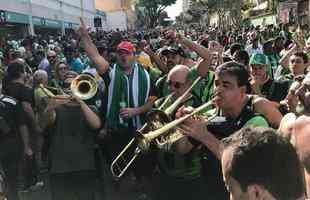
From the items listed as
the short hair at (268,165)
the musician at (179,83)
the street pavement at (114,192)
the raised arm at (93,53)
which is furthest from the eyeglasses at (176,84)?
the short hair at (268,165)

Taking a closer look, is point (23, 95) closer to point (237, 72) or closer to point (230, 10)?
point (237, 72)

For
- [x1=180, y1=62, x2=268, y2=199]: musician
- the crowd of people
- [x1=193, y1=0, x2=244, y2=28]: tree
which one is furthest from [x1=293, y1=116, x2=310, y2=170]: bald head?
[x1=193, y1=0, x2=244, y2=28]: tree

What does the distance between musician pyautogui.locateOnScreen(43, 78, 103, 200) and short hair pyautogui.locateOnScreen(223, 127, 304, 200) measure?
10.3ft

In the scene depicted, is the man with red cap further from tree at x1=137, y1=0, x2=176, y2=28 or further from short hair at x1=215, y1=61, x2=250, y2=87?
tree at x1=137, y1=0, x2=176, y2=28

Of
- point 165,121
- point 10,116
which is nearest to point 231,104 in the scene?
point 165,121

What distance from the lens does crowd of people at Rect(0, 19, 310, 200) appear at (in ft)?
6.31

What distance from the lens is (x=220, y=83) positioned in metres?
3.61

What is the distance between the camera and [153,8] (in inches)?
3644

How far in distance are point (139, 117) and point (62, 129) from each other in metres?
0.96

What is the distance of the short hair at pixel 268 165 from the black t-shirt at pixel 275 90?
3.52 metres

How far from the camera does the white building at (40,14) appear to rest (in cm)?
2454

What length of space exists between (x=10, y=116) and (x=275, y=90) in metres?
2.85

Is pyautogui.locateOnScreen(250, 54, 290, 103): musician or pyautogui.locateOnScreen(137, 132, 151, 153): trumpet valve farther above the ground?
pyautogui.locateOnScreen(250, 54, 290, 103): musician

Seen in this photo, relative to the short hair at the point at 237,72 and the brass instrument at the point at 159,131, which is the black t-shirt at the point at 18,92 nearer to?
the brass instrument at the point at 159,131
